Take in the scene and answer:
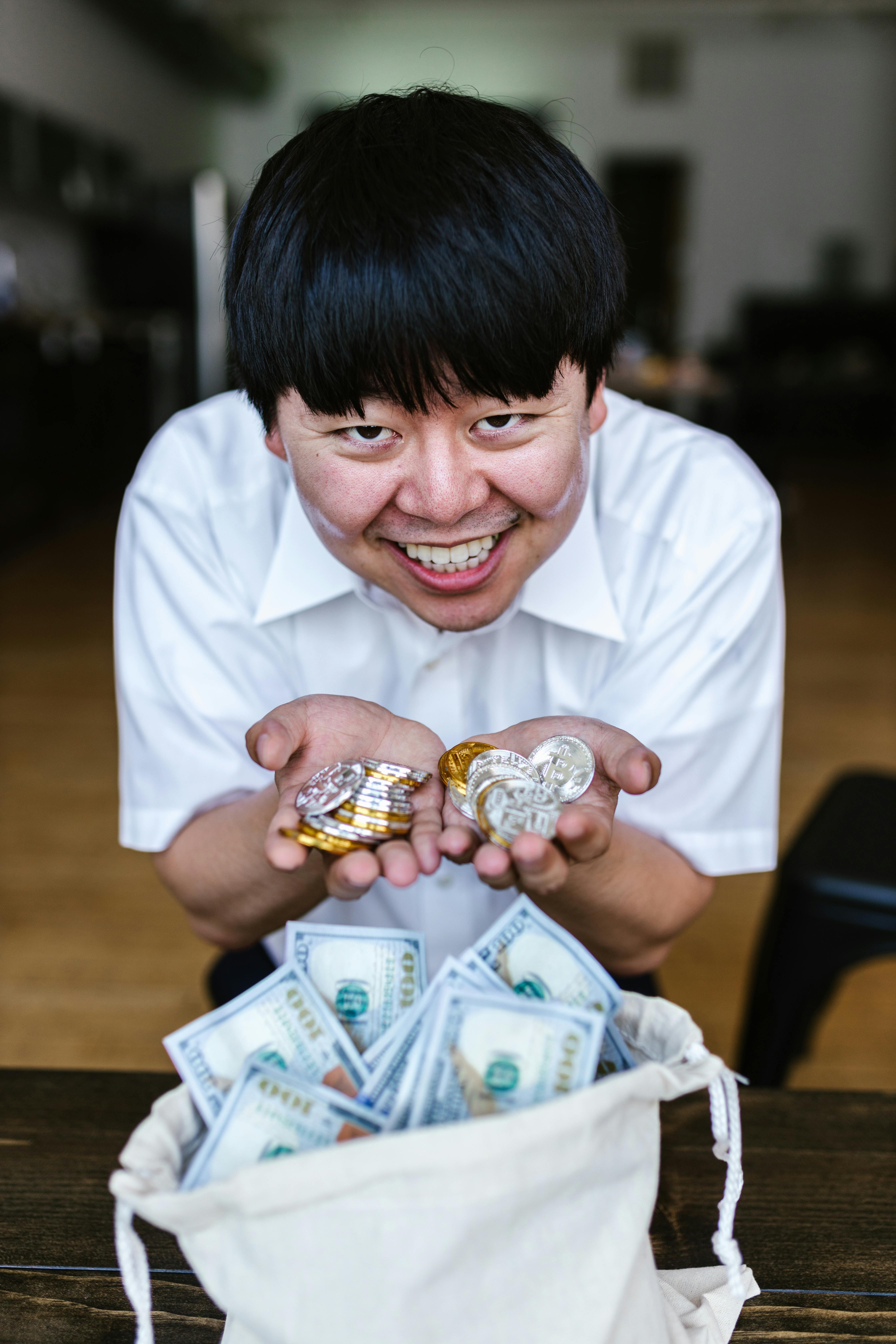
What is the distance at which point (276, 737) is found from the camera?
659mm

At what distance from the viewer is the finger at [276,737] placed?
0.65 m

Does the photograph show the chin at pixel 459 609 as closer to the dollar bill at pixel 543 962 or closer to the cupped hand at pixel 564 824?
the cupped hand at pixel 564 824

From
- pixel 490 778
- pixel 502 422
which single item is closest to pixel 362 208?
pixel 502 422

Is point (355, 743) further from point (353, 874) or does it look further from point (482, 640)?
point (482, 640)

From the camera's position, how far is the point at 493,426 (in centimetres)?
73

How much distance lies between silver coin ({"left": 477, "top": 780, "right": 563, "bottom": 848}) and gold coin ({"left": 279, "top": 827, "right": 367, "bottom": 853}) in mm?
78

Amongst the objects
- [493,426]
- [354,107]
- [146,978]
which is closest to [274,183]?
[354,107]

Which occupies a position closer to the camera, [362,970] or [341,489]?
[362,970]

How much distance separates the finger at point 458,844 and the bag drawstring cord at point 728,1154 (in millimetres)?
166

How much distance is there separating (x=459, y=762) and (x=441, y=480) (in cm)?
19

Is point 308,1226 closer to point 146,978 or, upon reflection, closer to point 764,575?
point 764,575

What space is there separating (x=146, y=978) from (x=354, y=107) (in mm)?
1677

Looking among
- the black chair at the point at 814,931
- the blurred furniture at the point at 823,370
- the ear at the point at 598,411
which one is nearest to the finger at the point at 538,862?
the ear at the point at 598,411

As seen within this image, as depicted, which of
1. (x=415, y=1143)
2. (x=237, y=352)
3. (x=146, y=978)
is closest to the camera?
(x=415, y=1143)
